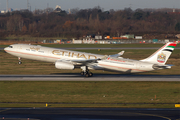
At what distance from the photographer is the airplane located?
145ft

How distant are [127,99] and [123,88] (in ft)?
19.1

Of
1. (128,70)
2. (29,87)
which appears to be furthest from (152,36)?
(29,87)

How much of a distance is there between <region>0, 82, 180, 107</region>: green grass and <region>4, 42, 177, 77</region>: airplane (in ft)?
16.8

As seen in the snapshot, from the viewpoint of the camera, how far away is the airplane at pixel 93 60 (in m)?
44.1

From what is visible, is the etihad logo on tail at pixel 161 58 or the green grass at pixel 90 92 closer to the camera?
the green grass at pixel 90 92

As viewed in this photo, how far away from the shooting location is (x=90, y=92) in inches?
1379

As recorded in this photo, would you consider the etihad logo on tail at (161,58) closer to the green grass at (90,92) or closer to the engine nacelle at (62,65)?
the green grass at (90,92)

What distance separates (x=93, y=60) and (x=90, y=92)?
10.4 m

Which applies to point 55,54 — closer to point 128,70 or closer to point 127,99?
point 128,70

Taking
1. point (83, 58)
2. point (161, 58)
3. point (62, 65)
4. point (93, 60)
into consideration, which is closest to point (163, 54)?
point (161, 58)

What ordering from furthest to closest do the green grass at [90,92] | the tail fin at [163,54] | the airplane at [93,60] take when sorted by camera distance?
1. the airplane at [93,60]
2. the tail fin at [163,54]
3. the green grass at [90,92]

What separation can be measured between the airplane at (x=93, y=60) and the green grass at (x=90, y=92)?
511 cm

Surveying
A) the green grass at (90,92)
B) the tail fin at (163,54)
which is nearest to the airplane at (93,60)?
the tail fin at (163,54)

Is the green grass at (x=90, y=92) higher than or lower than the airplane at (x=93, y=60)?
lower
